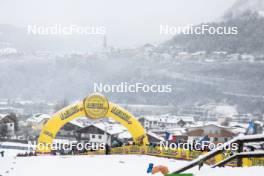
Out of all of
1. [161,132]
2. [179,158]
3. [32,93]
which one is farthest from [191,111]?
[179,158]

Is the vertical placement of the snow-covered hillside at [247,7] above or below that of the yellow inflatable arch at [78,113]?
above

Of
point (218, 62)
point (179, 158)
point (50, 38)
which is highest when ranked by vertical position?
point (50, 38)

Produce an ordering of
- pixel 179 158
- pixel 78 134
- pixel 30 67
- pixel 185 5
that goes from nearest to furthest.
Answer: pixel 179 158 < pixel 78 134 < pixel 185 5 < pixel 30 67

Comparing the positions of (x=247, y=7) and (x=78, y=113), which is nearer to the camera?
(x=78, y=113)

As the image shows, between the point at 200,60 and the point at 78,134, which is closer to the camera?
the point at 78,134

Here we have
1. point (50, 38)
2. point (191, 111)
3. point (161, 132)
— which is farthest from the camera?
point (50, 38)

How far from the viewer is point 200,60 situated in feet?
240

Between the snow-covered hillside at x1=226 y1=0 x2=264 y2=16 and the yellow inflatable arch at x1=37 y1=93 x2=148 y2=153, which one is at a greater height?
the snow-covered hillside at x1=226 y1=0 x2=264 y2=16

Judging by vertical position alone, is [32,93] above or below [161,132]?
above

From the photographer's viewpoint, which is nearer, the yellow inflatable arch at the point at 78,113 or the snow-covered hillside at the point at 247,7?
the yellow inflatable arch at the point at 78,113

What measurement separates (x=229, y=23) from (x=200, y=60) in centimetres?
769

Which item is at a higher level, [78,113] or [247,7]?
[247,7]

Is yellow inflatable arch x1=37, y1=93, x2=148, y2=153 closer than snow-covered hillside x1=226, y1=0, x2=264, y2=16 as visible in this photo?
Yes

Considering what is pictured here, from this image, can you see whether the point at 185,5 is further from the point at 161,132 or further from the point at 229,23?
the point at 161,132
